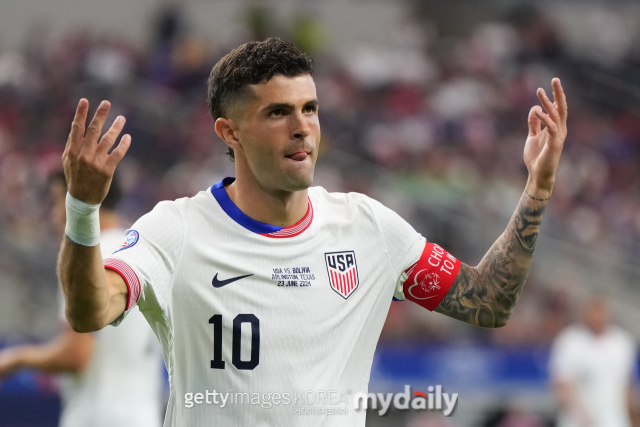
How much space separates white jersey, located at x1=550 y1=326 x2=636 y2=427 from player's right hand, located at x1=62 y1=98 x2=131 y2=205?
23.3ft

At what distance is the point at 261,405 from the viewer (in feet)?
9.89

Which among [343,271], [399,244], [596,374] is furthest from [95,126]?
[596,374]

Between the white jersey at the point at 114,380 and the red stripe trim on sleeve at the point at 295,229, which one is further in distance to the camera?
the white jersey at the point at 114,380

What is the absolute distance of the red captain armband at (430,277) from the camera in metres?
3.39

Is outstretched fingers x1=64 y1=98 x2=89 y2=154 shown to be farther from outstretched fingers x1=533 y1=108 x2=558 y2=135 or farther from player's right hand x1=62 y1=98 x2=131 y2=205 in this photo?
outstretched fingers x1=533 y1=108 x2=558 y2=135

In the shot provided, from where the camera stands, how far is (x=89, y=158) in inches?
102

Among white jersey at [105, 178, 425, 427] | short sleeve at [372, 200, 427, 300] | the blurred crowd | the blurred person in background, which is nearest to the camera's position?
white jersey at [105, 178, 425, 427]

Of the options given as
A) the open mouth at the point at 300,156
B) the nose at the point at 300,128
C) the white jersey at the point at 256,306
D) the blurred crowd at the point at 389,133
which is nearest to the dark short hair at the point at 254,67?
the nose at the point at 300,128

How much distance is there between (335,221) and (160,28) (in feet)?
42.5

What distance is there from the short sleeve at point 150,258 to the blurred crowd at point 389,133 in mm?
6668

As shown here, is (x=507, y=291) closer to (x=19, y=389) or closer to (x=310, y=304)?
(x=310, y=304)

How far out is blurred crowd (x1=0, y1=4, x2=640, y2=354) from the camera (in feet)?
34.7

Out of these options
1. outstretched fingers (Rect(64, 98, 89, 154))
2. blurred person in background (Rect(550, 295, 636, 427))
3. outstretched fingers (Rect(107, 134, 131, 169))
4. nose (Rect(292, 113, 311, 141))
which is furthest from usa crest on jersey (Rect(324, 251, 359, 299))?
blurred person in background (Rect(550, 295, 636, 427))

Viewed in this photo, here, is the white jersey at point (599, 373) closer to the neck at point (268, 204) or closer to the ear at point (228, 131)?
the neck at point (268, 204)
